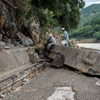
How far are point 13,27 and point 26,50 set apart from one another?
2381mm

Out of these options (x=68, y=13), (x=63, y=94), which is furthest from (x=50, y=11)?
(x=63, y=94)

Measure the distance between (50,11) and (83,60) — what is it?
713 centimetres

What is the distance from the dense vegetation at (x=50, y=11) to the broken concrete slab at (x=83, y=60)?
4127 millimetres

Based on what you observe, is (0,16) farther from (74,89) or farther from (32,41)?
(74,89)

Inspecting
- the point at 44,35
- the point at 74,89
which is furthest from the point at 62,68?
the point at 44,35

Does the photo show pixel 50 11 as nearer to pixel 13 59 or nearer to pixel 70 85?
pixel 13 59

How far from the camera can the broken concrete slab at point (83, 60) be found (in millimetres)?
5105

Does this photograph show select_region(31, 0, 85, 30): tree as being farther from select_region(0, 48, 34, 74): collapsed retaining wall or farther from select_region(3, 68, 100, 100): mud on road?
select_region(3, 68, 100, 100): mud on road

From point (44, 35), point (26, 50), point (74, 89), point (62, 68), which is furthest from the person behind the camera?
point (44, 35)

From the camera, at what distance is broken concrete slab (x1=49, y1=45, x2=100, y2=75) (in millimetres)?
5105

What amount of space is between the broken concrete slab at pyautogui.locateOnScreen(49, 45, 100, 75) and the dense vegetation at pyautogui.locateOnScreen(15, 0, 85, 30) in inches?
162

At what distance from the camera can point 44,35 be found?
39.8ft

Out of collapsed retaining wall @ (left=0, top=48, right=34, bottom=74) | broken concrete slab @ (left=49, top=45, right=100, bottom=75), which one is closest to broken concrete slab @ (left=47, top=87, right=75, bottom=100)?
broken concrete slab @ (left=49, top=45, right=100, bottom=75)

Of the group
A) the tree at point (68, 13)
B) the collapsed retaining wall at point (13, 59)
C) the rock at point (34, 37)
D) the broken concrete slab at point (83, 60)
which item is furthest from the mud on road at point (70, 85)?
the tree at point (68, 13)
